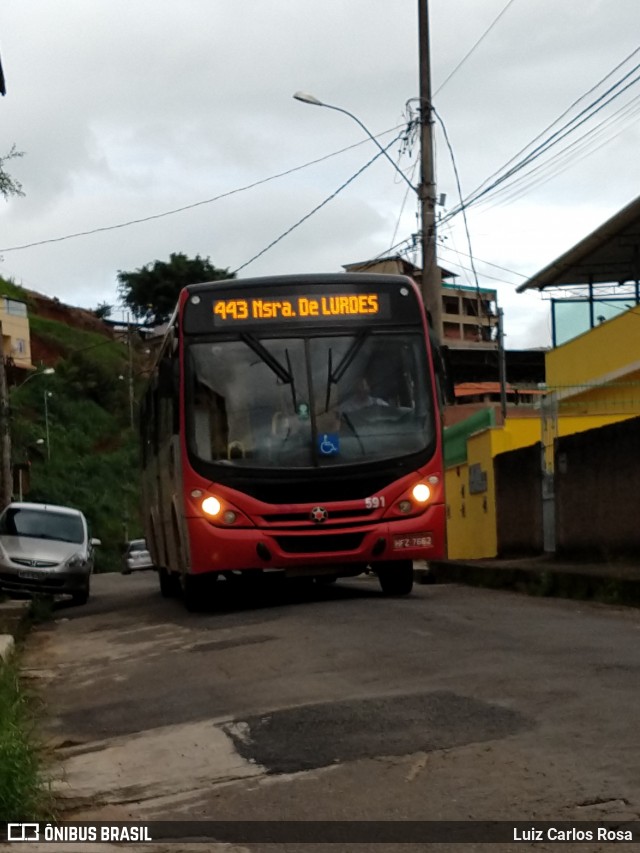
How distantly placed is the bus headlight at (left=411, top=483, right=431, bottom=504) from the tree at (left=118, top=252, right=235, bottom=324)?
237ft

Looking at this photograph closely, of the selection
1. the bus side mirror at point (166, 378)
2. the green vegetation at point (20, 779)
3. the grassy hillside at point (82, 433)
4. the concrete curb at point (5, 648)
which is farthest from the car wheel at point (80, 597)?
the grassy hillside at point (82, 433)

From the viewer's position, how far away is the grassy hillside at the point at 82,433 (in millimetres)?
67438

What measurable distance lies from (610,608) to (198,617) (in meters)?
4.19

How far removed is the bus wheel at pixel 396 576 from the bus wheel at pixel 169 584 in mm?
5013

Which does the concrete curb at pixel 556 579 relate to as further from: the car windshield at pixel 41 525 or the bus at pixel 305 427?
the car windshield at pixel 41 525

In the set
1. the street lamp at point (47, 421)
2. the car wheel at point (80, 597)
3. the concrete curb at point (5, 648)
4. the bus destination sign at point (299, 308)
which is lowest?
the car wheel at point (80, 597)

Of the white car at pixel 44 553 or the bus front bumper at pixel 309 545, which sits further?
the white car at pixel 44 553

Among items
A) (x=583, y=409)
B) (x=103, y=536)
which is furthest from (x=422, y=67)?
(x=103, y=536)

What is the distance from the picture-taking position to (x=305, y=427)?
13.4m

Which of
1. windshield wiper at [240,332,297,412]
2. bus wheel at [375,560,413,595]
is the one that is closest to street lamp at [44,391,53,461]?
bus wheel at [375,560,413,595]

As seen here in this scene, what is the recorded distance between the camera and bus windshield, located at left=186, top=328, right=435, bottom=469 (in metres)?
13.4

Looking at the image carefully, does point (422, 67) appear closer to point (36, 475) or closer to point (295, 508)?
point (295, 508)

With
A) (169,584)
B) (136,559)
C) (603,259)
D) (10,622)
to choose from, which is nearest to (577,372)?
(603,259)

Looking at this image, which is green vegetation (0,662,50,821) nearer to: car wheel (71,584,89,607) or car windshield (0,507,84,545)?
car wheel (71,584,89,607)
